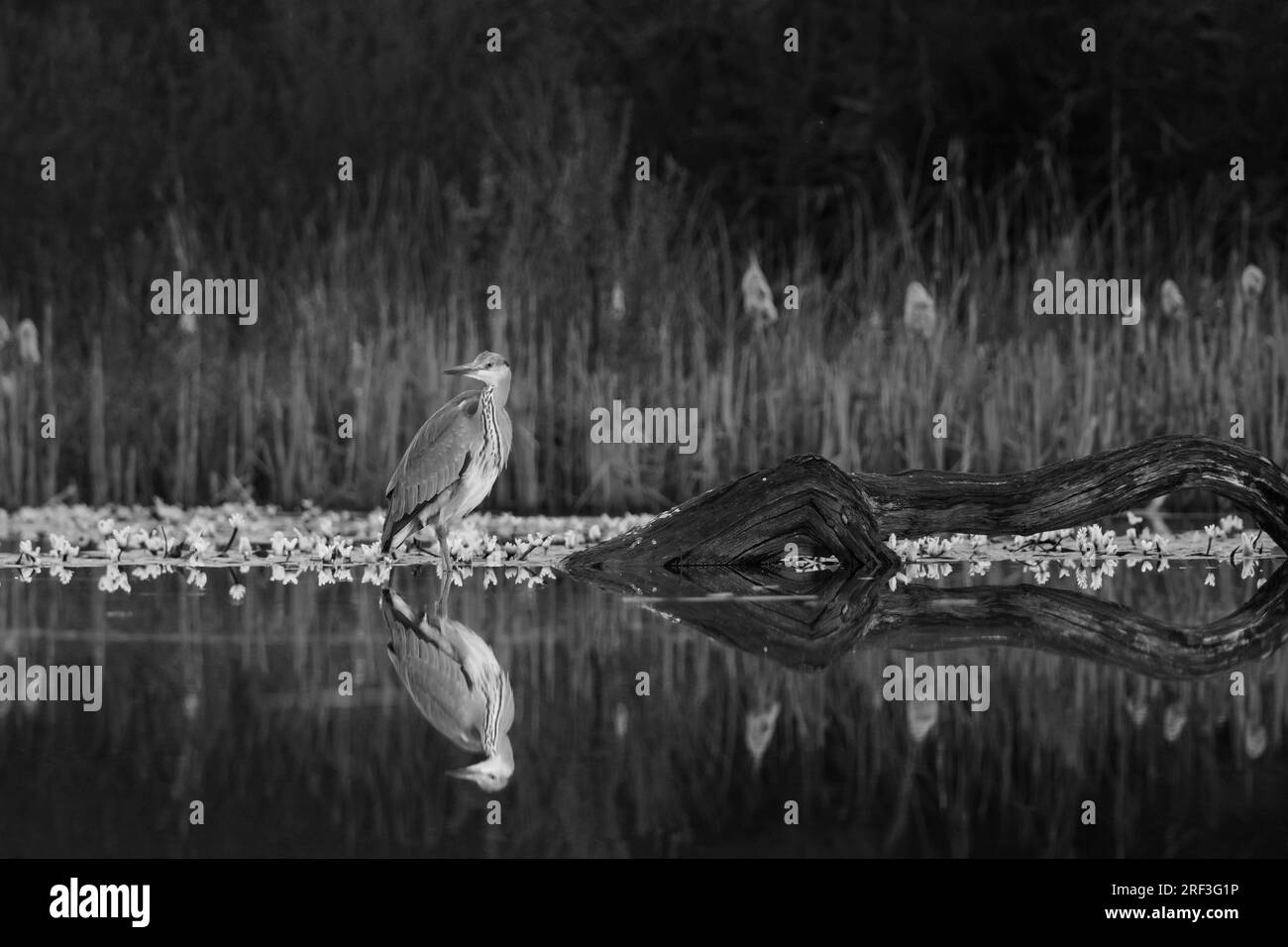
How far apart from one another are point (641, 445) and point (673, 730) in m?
6.32

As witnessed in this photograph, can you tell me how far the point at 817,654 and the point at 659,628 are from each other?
705 mm

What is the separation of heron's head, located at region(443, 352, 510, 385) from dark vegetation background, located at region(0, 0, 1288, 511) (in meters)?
2.63

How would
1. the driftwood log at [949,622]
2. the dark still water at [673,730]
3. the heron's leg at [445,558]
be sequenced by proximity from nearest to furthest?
1. the dark still water at [673,730]
2. the driftwood log at [949,622]
3. the heron's leg at [445,558]

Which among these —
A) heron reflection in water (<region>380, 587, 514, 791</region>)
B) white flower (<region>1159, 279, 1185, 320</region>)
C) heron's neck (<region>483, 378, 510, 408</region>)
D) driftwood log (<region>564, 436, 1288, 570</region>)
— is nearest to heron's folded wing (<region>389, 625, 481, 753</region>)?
heron reflection in water (<region>380, 587, 514, 791</region>)

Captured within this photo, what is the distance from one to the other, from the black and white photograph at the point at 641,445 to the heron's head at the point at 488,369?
0.02 metres

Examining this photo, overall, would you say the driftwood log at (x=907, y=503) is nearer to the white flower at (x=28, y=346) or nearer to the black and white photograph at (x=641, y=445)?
the black and white photograph at (x=641, y=445)

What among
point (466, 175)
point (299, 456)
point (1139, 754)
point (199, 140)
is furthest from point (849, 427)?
point (199, 140)

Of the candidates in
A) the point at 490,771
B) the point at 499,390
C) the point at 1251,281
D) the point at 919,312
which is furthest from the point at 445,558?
the point at 1251,281

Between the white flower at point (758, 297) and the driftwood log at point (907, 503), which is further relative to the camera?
the white flower at point (758, 297)

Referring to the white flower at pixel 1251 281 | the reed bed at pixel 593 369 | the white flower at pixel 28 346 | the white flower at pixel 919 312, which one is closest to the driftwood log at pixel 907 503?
the reed bed at pixel 593 369

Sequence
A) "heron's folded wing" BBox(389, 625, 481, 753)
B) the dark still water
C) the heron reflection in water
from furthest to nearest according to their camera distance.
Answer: "heron's folded wing" BBox(389, 625, 481, 753) → the heron reflection in water → the dark still water

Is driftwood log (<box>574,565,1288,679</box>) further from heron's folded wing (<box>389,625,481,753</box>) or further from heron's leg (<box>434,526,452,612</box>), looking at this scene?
heron's folded wing (<box>389,625,481,753</box>)

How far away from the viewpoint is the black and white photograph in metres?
4.24

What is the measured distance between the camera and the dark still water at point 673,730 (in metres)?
3.81
